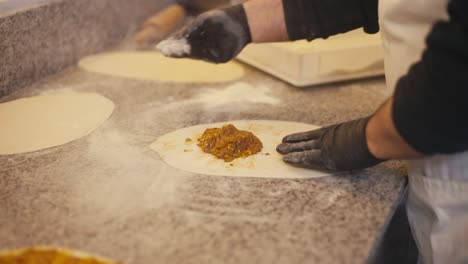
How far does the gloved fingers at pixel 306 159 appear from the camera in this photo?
998mm

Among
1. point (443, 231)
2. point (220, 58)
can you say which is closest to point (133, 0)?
point (220, 58)

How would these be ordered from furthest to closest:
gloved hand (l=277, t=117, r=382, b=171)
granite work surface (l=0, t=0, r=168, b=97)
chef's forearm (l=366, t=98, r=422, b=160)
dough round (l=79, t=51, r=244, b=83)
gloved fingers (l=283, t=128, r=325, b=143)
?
dough round (l=79, t=51, r=244, b=83), granite work surface (l=0, t=0, r=168, b=97), gloved fingers (l=283, t=128, r=325, b=143), gloved hand (l=277, t=117, r=382, b=171), chef's forearm (l=366, t=98, r=422, b=160)

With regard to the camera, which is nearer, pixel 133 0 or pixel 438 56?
pixel 438 56

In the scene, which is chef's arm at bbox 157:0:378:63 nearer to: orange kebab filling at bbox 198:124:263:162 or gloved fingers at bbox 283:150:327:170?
orange kebab filling at bbox 198:124:263:162

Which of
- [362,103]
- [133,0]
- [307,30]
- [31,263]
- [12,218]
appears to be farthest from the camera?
[133,0]

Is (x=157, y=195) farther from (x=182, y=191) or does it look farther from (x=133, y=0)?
(x=133, y=0)

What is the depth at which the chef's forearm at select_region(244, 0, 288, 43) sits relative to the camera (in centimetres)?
125

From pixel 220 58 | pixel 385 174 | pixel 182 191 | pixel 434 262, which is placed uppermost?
pixel 220 58

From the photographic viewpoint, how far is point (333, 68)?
153cm

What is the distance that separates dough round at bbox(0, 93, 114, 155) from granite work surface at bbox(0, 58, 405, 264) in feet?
0.15

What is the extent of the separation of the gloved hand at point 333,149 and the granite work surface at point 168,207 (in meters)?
0.05

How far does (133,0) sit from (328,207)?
5.51ft

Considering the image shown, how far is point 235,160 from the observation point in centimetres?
107

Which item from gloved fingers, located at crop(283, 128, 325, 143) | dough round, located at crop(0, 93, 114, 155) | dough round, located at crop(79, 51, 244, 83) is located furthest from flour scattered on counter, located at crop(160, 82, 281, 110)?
gloved fingers, located at crop(283, 128, 325, 143)
